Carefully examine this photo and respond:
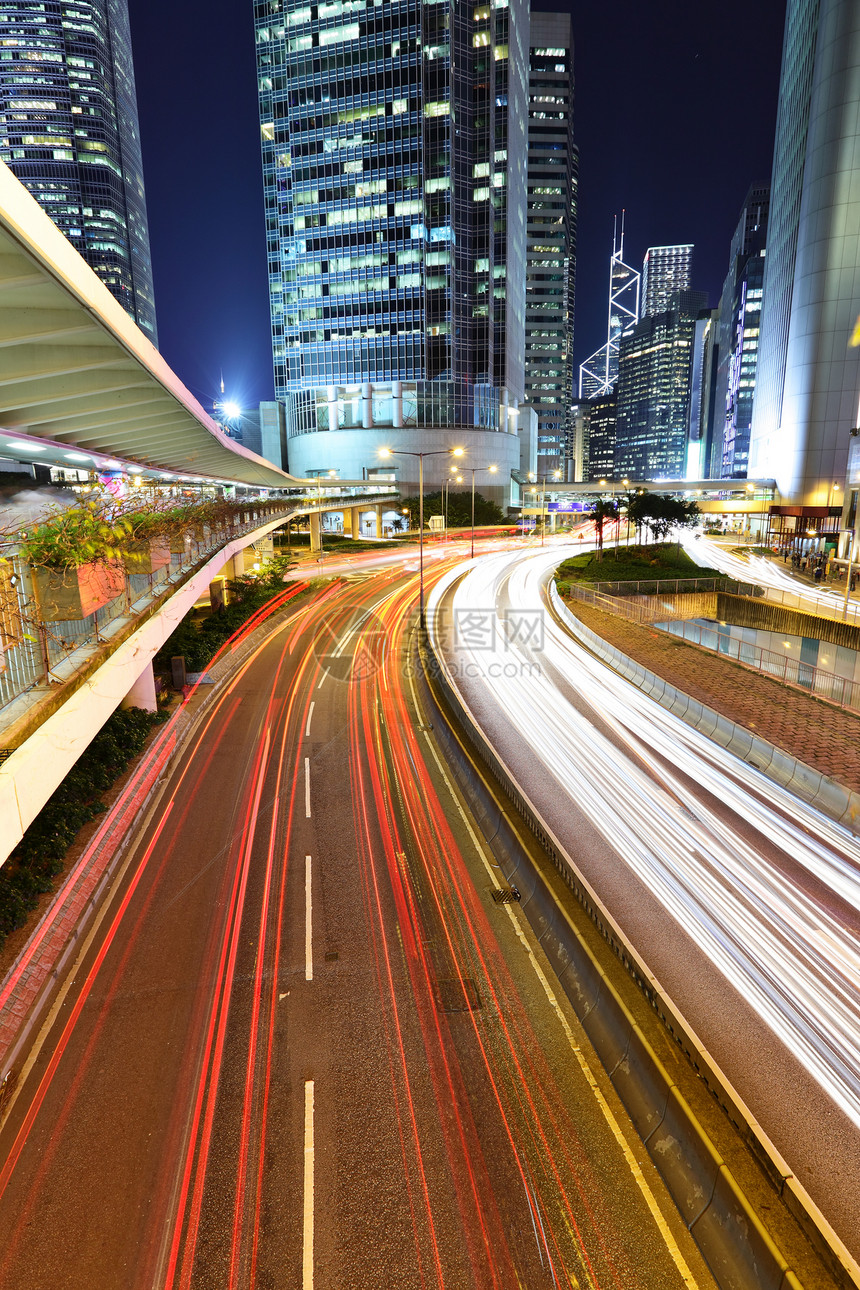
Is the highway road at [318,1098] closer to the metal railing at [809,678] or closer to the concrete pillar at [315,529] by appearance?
the metal railing at [809,678]

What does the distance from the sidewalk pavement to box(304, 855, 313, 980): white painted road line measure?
11.9m

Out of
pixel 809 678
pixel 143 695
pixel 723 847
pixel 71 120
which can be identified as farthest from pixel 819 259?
pixel 71 120

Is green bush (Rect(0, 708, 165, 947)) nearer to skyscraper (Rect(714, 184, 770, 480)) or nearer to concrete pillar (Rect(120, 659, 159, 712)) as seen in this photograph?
concrete pillar (Rect(120, 659, 159, 712))

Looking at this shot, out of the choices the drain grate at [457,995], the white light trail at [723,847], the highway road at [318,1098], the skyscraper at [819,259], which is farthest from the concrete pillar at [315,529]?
the skyscraper at [819,259]

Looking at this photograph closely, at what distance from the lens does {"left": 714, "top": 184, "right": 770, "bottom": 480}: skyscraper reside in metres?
152

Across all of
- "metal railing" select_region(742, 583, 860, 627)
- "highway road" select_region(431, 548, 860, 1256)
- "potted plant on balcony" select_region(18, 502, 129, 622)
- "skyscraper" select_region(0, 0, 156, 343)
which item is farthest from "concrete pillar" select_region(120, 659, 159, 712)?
"skyscraper" select_region(0, 0, 156, 343)

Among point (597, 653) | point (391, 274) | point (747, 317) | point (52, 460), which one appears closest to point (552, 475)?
point (747, 317)

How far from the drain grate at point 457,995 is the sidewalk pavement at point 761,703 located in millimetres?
10280

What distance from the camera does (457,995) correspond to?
362 inches

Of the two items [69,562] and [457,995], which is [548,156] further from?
[457,995]

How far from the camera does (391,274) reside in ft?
306

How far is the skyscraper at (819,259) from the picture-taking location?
72.9 m

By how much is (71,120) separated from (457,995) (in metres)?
190

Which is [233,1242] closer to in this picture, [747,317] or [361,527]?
[361,527]
